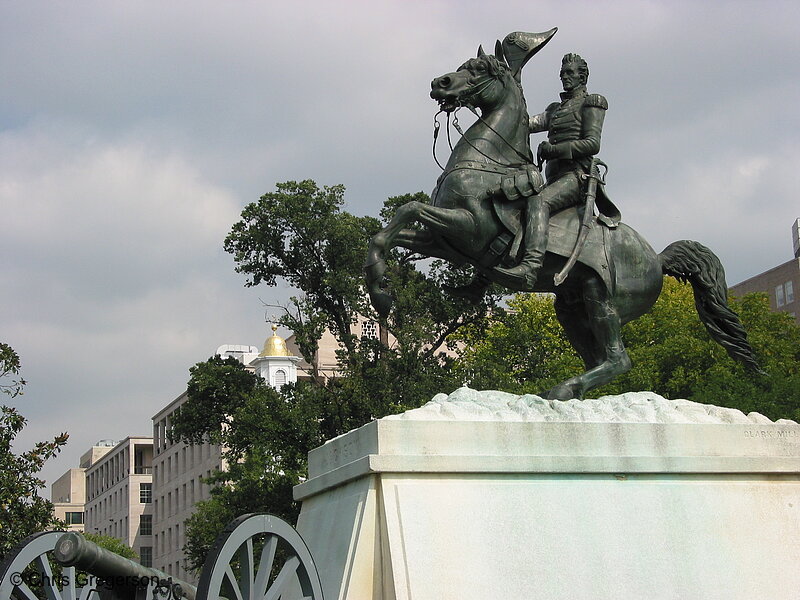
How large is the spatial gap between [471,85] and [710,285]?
3059 mm

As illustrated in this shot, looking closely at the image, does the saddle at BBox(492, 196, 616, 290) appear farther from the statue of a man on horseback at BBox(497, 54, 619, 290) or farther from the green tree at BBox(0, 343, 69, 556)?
the green tree at BBox(0, 343, 69, 556)

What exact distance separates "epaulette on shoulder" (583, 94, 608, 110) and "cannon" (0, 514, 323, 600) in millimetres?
5711

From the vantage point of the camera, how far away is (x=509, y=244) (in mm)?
11008

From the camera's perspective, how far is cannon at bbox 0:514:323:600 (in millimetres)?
7289

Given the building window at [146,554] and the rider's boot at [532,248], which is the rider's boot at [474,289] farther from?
the building window at [146,554]

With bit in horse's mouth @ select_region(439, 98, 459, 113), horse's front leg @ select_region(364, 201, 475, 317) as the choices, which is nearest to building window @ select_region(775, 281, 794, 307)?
bit in horse's mouth @ select_region(439, 98, 459, 113)

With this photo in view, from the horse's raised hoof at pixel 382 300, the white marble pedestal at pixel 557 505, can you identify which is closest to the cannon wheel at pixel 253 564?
the white marble pedestal at pixel 557 505

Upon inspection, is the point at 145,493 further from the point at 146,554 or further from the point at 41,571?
the point at 41,571

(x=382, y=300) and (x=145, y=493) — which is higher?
(x=145, y=493)

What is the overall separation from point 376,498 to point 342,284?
881 inches

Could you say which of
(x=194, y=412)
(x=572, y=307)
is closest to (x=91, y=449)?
(x=194, y=412)

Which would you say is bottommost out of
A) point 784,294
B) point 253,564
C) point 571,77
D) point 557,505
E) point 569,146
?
point 253,564

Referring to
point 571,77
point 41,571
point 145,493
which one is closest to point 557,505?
point 41,571

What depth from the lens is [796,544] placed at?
958cm
